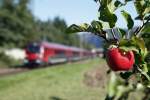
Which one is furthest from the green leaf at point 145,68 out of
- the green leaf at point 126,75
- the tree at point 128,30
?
the green leaf at point 126,75

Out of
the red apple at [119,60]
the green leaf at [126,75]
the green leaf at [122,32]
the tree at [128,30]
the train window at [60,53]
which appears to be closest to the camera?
the red apple at [119,60]

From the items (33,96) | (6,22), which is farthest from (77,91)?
(6,22)

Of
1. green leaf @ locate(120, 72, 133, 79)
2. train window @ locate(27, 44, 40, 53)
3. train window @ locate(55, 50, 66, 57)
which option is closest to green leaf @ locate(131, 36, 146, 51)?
green leaf @ locate(120, 72, 133, 79)

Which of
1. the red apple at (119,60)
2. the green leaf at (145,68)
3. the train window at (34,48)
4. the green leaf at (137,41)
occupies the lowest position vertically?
the train window at (34,48)

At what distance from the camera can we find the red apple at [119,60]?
256cm

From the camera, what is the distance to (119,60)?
2.56 m

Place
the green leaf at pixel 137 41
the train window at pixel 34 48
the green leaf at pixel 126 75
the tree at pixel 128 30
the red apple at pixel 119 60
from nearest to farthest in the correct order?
the red apple at pixel 119 60, the green leaf at pixel 137 41, the tree at pixel 128 30, the green leaf at pixel 126 75, the train window at pixel 34 48

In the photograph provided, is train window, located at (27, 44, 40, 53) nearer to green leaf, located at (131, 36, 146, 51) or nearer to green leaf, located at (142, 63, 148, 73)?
green leaf, located at (142, 63, 148, 73)

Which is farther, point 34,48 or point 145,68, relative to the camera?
point 34,48

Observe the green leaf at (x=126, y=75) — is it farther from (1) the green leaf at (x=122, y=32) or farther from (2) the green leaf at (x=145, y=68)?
(1) the green leaf at (x=122, y=32)

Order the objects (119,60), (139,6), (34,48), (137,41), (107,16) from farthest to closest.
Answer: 1. (34,48)
2. (139,6)
3. (107,16)
4. (137,41)
5. (119,60)

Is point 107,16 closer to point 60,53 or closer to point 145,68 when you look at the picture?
point 145,68

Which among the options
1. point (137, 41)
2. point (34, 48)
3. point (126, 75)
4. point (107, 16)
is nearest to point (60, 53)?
point (34, 48)

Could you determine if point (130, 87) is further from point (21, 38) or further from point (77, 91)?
point (21, 38)
